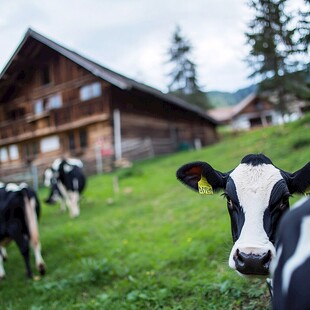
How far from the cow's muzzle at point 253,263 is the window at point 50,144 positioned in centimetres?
2368

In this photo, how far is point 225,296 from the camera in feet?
13.3

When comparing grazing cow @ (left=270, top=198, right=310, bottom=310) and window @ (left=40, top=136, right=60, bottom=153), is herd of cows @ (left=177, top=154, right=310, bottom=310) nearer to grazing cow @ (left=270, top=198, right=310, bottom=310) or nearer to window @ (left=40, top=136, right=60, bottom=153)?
grazing cow @ (left=270, top=198, right=310, bottom=310)

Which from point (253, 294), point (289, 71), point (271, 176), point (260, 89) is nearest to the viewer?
point (271, 176)

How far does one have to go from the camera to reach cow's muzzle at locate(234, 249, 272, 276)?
7.42ft

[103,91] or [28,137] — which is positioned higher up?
[103,91]

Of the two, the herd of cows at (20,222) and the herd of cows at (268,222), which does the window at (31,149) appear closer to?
the herd of cows at (20,222)

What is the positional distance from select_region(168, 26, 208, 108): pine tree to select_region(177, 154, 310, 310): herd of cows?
41480 mm

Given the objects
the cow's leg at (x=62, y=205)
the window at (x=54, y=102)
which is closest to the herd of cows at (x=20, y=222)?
the cow's leg at (x=62, y=205)

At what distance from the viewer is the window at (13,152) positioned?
2793cm

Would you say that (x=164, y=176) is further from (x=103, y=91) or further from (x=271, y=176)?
(x=271, y=176)

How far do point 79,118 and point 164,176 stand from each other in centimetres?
1026

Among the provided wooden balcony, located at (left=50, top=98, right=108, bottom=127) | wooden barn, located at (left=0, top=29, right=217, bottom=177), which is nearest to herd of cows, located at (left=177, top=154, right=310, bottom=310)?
wooden barn, located at (left=0, top=29, right=217, bottom=177)

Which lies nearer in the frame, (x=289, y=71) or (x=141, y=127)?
(x=289, y=71)

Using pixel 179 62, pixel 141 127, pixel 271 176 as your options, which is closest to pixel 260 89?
pixel 141 127
